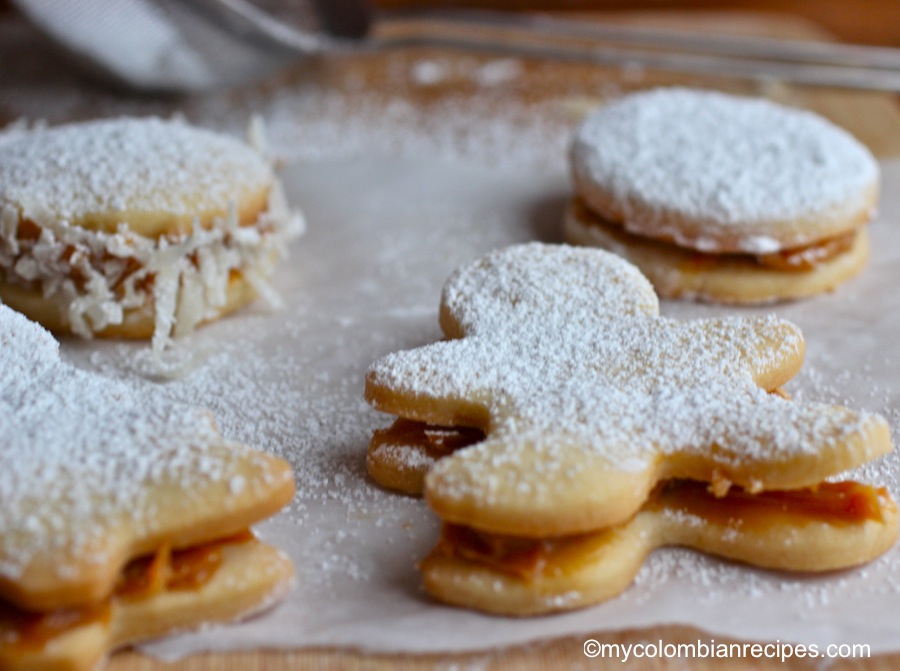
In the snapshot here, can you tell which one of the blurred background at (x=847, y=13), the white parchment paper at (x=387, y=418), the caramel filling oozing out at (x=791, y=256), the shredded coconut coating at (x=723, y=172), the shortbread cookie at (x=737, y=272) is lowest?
the white parchment paper at (x=387, y=418)

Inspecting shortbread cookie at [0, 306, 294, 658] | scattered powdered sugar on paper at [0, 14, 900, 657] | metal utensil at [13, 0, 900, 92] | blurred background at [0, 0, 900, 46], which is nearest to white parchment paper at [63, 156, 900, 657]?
scattered powdered sugar on paper at [0, 14, 900, 657]

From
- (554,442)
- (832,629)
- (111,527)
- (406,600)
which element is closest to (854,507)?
(832,629)

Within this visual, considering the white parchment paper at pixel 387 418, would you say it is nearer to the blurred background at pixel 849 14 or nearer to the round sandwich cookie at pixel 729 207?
the round sandwich cookie at pixel 729 207

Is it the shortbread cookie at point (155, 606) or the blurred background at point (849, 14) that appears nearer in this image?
the shortbread cookie at point (155, 606)

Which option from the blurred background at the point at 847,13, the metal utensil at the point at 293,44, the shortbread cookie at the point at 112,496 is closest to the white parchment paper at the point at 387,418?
the shortbread cookie at the point at 112,496

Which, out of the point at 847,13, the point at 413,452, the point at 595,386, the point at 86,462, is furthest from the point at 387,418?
the point at 847,13

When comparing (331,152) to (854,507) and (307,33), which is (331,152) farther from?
(854,507)

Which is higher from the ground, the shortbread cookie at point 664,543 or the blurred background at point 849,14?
the blurred background at point 849,14

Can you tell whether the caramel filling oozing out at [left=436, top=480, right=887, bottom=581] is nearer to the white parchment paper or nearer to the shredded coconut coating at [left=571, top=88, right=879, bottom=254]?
the white parchment paper
